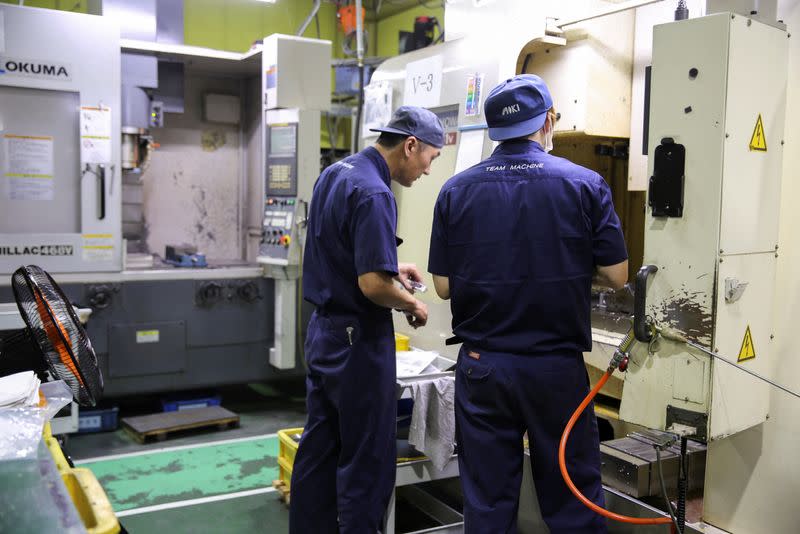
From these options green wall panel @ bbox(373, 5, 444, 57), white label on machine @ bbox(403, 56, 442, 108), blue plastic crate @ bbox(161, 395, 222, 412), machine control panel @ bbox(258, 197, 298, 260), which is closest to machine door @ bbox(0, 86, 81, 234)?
machine control panel @ bbox(258, 197, 298, 260)

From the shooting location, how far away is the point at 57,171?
12.0 ft

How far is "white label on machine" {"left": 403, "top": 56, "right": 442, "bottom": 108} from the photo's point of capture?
9.85 feet

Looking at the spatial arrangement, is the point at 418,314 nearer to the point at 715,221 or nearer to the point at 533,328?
the point at 533,328

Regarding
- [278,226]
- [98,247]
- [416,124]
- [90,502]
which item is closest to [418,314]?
[416,124]

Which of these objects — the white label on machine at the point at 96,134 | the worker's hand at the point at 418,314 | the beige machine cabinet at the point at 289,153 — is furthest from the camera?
the beige machine cabinet at the point at 289,153

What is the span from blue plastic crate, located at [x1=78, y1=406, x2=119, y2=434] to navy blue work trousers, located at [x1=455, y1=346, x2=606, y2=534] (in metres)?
2.66

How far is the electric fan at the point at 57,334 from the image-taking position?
152 centimetres

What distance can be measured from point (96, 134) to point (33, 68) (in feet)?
1.33

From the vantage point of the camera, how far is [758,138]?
6.28ft

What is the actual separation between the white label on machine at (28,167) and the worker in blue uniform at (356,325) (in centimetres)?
199

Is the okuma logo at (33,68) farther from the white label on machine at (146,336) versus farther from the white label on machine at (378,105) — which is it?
the white label on machine at (378,105)

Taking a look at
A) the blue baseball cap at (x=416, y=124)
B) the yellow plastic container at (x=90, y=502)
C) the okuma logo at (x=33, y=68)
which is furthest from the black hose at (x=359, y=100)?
the yellow plastic container at (x=90, y=502)

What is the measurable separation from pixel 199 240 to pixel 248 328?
42.6 inches

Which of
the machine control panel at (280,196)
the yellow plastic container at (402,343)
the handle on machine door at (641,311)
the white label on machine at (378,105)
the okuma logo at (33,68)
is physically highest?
the okuma logo at (33,68)
